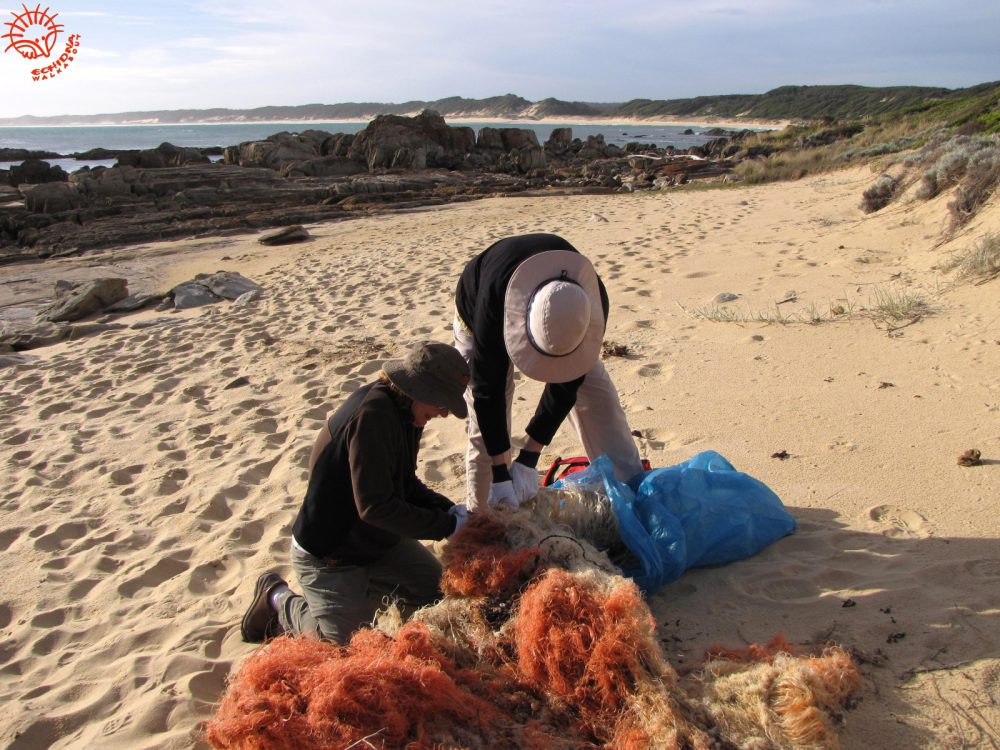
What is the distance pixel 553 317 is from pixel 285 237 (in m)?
12.3

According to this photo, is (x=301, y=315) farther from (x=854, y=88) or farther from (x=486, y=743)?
(x=854, y=88)

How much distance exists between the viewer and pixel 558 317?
8.45 feet

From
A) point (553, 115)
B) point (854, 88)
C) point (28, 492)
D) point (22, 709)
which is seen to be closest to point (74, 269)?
point (28, 492)

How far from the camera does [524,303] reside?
271cm

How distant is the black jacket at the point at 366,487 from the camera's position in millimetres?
2494

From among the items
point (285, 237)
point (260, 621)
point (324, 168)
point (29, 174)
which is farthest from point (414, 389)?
point (29, 174)

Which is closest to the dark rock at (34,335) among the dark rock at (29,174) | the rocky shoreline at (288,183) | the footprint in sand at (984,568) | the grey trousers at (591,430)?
the rocky shoreline at (288,183)

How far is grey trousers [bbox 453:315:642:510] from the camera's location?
328 cm

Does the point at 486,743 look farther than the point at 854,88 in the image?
No

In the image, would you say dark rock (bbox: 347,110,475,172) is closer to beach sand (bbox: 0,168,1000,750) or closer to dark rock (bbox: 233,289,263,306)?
dark rock (bbox: 233,289,263,306)

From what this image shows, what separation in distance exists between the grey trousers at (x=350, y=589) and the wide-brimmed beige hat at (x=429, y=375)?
76cm

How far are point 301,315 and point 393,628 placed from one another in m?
6.09

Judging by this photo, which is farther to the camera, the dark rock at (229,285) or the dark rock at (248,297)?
the dark rock at (229,285)

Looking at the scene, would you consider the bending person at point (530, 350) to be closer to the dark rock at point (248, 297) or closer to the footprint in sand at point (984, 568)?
the footprint in sand at point (984, 568)
